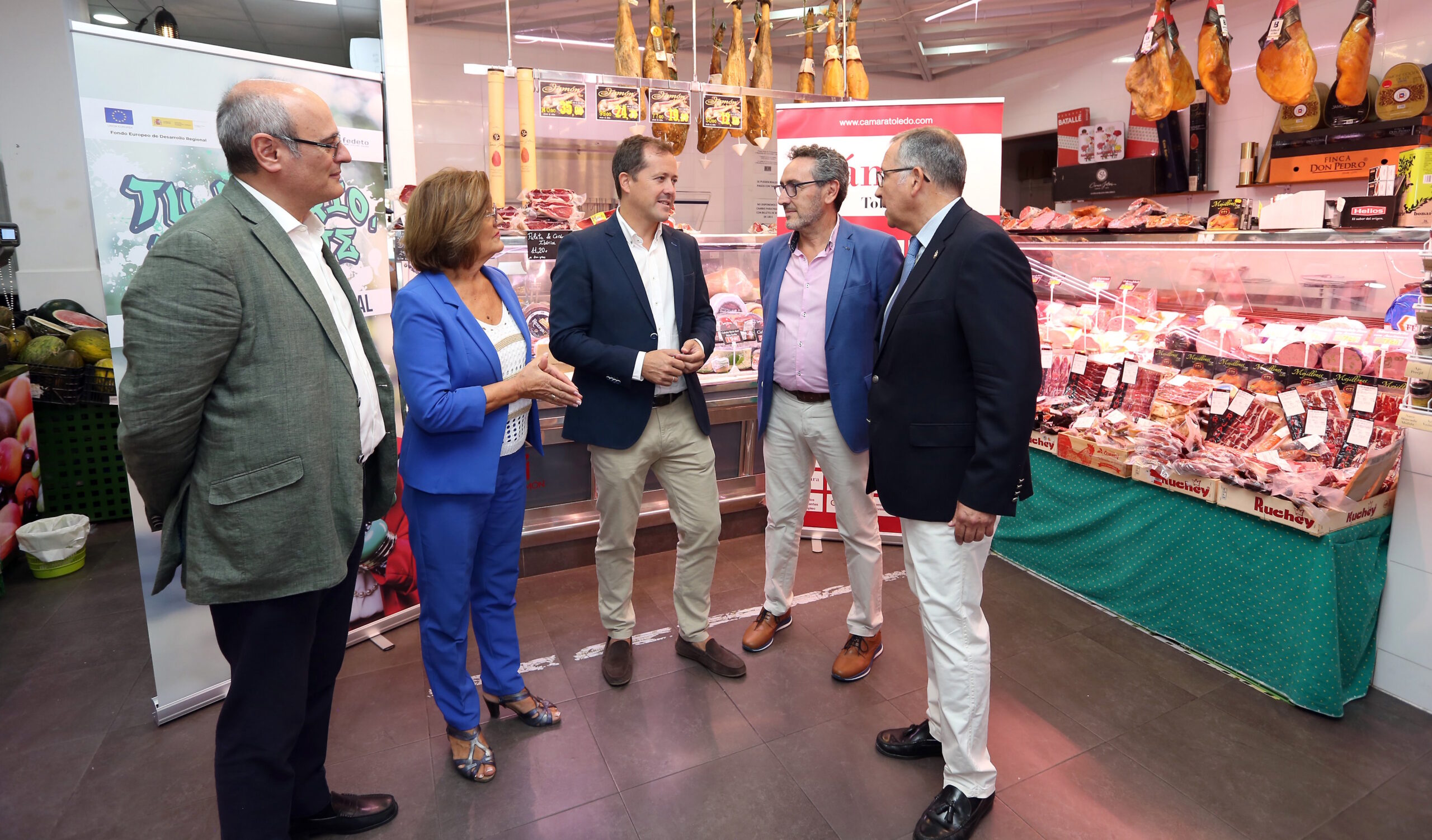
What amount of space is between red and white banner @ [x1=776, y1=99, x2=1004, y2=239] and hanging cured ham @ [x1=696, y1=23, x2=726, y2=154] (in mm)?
324

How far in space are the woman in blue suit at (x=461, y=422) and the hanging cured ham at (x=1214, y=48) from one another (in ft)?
12.4

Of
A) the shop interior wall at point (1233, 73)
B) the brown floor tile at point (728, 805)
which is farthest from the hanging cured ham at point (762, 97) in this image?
the shop interior wall at point (1233, 73)

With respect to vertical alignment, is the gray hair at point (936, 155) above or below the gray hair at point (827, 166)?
below

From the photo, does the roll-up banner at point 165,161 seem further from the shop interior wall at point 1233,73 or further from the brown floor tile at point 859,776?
the shop interior wall at point 1233,73

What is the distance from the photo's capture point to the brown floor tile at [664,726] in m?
2.40

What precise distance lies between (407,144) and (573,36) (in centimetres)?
529

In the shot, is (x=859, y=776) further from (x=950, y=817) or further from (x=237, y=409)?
(x=237, y=409)

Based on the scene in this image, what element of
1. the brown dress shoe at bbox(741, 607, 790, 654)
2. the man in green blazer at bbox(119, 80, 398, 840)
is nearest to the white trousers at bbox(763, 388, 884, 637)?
the brown dress shoe at bbox(741, 607, 790, 654)

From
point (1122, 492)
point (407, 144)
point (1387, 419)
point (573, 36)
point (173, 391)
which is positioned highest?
point (573, 36)

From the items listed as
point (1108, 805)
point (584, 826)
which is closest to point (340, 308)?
point (584, 826)

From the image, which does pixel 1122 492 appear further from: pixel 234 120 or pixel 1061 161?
pixel 1061 161

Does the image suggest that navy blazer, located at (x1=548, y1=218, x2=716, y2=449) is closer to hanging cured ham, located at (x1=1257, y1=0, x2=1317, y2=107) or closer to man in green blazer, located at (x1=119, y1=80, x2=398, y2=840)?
man in green blazer, located at (x1=119, y1=80, x2=398, y2=840)

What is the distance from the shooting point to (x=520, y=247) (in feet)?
11.4

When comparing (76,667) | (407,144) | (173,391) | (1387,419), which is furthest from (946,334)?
(76,667)
